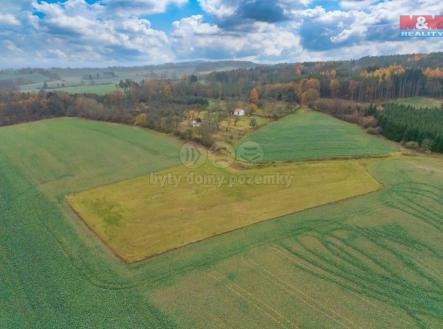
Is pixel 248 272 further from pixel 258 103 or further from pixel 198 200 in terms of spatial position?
pixel 258 103

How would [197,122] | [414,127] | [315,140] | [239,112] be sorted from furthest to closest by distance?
[239,112]
[197,122]
[315,140]
[414,127]

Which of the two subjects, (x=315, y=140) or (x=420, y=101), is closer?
(x=315, y=140)

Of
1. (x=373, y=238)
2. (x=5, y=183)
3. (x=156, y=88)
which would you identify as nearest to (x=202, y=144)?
(x=5, y=183)

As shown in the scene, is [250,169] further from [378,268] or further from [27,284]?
[27,284]

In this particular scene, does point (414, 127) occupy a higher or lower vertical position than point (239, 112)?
lower

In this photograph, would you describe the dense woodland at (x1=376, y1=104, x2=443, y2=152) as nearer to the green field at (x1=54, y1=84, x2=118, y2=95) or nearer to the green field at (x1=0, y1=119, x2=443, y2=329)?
the green field at (x1=0, y1=119, x2=443, y2=329)

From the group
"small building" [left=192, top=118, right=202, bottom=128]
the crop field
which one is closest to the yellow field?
the crop field

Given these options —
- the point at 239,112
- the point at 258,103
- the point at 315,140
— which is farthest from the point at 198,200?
the point at 258,103
